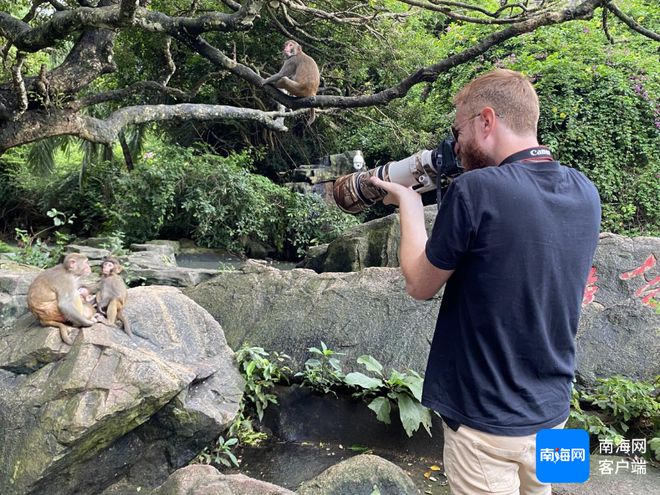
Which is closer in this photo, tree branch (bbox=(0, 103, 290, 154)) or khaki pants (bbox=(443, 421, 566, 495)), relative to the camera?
khaki pants (bbox=(443, 421, 566, 495))

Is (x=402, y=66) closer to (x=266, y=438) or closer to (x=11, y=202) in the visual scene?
(x=266, y=438)

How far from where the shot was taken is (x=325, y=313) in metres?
4.56

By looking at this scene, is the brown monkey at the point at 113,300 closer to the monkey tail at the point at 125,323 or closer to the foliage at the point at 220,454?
the monkey tail at the point at 125,323

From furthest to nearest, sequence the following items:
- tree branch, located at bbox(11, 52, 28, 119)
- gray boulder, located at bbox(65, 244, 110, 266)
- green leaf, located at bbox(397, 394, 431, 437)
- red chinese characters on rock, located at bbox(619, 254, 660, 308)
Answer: gray boulder, located at bbox(65, 244, 110, 266)
red chinese characters on rock, located at bbox(619, 254, 660, 308)
tree branch, located at bbox(11, 52, 28, 119)
green leaf, located at bbox(397, 394, 431, 437)

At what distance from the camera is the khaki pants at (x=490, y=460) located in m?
1.41

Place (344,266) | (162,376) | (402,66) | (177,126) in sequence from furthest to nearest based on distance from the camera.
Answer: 1. (177,126)
2. (402,66)
3. (344,266)
4. (162,376)

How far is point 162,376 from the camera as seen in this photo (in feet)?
9.28

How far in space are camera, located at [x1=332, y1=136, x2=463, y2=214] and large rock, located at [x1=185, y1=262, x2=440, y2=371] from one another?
2.49 m

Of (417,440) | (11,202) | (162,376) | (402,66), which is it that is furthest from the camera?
(11,202)

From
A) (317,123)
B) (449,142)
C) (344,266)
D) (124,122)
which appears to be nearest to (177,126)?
(317,123)

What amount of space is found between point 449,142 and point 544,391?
0.71 m

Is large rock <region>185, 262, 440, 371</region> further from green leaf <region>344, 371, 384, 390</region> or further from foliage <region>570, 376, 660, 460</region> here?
foliage <region>570, 376, 660, 460</region>

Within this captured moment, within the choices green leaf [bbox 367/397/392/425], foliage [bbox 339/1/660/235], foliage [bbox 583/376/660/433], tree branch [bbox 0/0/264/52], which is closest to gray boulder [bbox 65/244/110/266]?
tree branch [bbox 0/0/264/52]

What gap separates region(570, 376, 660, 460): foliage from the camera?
3.65 metres
